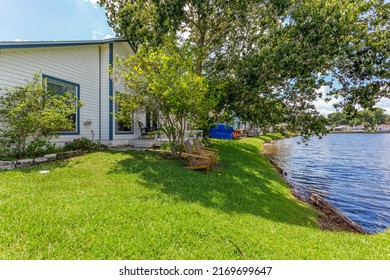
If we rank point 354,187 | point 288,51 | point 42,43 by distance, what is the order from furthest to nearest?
point 354,187, point 288,51, point 42,43

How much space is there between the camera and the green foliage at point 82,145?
9.20 m

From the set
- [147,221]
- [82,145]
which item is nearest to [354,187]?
[147,221]

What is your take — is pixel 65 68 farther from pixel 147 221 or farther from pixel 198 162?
pixel 147 221

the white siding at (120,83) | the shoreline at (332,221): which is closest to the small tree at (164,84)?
the white siding at (120,83)

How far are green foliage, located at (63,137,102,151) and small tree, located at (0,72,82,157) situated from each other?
148cm

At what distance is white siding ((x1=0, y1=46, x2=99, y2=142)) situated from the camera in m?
7.71

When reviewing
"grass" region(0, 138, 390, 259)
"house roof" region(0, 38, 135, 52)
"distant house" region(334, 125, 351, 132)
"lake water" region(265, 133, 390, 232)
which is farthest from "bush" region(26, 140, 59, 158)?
"distant house" region(334, 125, 351, 132)

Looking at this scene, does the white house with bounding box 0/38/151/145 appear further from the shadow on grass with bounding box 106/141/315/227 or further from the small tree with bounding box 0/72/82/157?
the shadow on grass with bounding box 106/141/315/227

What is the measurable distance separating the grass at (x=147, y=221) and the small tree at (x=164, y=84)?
293cm

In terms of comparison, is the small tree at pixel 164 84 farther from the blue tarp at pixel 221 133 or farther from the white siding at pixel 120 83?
the blue tarp at pixel 221 133

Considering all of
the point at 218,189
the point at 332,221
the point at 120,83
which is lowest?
the point at 332,221

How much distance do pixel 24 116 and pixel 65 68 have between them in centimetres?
335

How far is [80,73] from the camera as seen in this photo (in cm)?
1025

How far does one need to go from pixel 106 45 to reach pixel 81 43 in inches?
68.1
